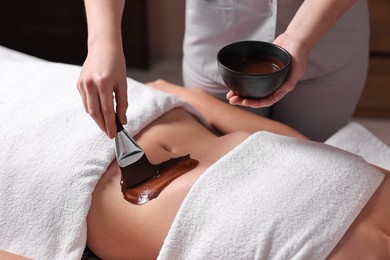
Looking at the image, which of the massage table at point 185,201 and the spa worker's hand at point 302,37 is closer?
the massage table at point 185,201

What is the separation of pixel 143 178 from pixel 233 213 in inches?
9.5

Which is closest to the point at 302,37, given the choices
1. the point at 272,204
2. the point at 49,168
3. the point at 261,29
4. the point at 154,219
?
the point at 261,29

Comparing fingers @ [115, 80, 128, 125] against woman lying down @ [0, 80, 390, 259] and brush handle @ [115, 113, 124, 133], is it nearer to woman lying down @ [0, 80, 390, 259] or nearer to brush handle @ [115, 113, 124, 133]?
brush handle @ [115, 113, 124, 133]

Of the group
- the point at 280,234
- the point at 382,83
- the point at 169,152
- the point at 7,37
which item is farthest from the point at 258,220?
the point at 7,37

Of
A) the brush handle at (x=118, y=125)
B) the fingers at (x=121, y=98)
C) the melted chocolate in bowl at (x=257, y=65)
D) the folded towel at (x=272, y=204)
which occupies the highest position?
the melted chocolate in bowl at (x=257, y=65)

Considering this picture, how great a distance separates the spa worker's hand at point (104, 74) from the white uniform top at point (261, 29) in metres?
0.36

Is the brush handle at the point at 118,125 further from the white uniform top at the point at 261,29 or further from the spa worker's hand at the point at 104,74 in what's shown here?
the white uniform top at the point at 261,29

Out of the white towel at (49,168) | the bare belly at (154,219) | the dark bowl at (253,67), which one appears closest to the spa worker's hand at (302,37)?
the dark bowl at (253,67)

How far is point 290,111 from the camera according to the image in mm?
1669

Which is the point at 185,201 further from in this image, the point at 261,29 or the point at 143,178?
the point at 261,29

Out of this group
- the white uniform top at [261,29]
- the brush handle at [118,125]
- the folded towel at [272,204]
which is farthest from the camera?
the white uniform top at [261,29]

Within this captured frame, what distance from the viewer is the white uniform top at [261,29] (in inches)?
60.2

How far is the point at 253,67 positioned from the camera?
1.26m

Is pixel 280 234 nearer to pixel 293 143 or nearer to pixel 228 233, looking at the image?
pixel 228 233
